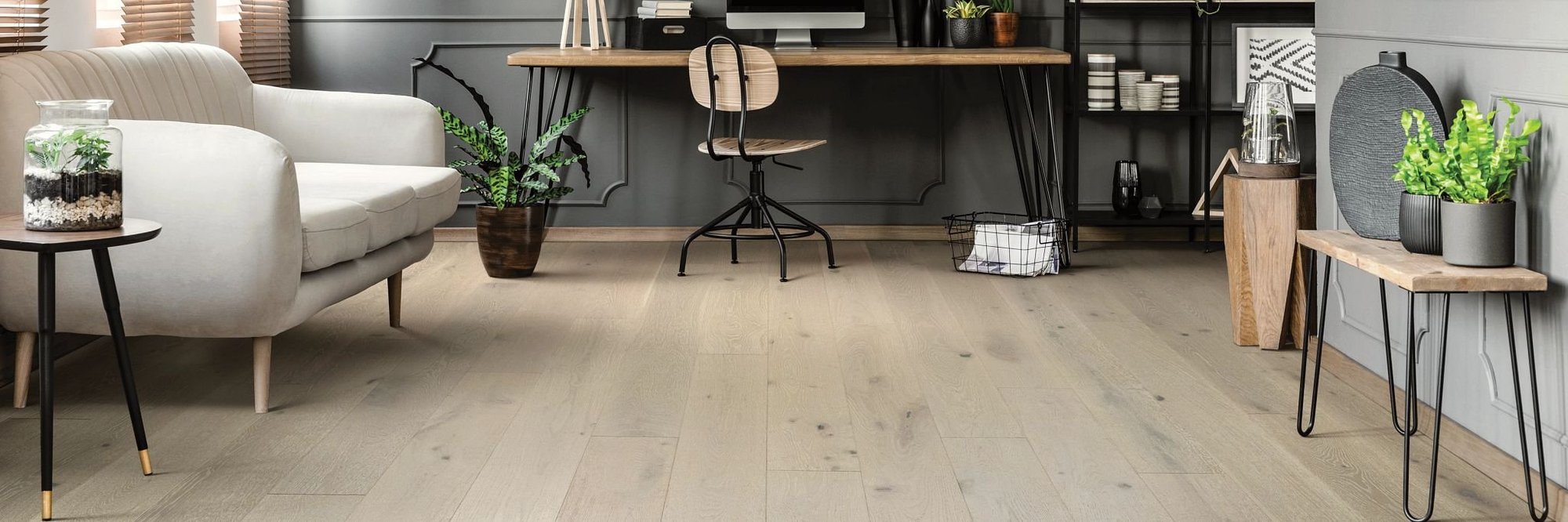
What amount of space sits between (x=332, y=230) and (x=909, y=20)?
8.92ft

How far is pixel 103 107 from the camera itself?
6.53 feet

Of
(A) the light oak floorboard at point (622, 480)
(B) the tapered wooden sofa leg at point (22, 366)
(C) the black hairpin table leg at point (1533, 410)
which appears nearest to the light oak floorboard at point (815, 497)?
(A) the light oak floorboard at point (622, 480)

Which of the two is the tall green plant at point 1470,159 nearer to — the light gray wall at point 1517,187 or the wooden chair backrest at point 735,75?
the light gray wall at point 1517,187

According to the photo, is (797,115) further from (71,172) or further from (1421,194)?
(71,172)

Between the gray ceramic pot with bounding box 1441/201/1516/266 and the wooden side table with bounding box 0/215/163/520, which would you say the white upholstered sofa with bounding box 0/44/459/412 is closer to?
the wooden side table with bounding box 0/215/163/520

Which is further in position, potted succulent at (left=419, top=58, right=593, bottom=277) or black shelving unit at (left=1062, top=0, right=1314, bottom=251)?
black shelving unit at (left=1062, top=0, right=1314, bottom=251)

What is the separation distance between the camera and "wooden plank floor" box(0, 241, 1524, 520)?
6.50 ft

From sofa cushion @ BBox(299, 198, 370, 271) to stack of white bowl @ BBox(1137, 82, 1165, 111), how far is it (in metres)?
2.95

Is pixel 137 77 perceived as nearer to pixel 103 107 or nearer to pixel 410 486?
pixel 103 107

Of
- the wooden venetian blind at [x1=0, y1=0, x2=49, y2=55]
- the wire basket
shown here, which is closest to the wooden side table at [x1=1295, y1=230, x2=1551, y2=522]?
the wire basket

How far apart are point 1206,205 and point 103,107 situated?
3.65 meters

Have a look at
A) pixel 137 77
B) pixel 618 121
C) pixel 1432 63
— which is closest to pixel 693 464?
pixel 1432 63

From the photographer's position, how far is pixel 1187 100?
487 cm

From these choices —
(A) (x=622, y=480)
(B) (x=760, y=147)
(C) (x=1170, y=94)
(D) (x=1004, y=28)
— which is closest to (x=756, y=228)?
(B) (x=760, y=147)
